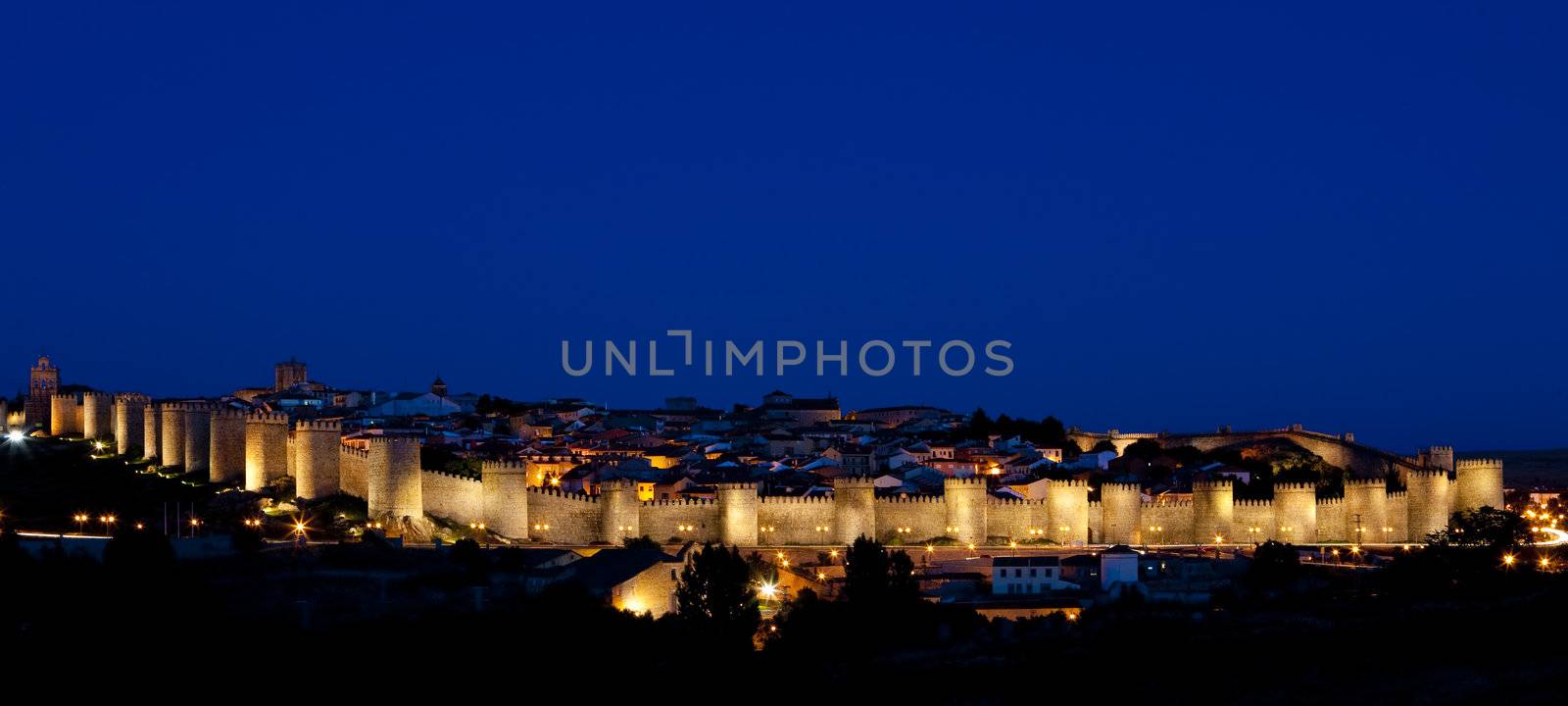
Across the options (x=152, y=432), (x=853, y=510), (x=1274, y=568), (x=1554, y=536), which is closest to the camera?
(x=1274, y=568)

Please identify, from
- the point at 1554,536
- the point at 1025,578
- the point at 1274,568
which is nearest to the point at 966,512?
the point at 1025,578

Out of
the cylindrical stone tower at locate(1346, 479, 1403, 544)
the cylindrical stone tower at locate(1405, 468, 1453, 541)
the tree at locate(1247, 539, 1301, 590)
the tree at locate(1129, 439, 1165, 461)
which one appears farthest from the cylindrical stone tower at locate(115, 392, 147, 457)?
the cylindrical stone tower at locate(1405, 468, 1453, 541)

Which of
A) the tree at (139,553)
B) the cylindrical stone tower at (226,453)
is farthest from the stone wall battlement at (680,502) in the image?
the tree at (139,553)

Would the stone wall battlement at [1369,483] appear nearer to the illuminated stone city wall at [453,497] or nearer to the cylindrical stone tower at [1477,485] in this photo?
the cylindrical stone tower at [1477,485]

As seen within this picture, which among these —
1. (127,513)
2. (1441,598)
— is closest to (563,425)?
(127,513)

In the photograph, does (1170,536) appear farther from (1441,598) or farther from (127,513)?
(127,513)

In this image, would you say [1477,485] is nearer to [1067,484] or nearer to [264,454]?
[1067,484]
